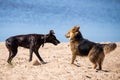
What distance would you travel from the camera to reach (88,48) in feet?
43.9

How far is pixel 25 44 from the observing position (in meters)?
16.6

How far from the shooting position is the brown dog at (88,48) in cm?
1329

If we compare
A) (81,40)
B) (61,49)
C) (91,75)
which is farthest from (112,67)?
(61,49)

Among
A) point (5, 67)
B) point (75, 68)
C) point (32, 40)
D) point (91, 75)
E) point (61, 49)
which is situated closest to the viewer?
point (91, 75)

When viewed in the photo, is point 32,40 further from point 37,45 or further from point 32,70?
point 32,70

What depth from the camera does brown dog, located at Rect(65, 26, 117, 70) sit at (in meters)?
13.3

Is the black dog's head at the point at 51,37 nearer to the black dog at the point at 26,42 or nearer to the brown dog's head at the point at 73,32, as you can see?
the black dog at the point at 26,42

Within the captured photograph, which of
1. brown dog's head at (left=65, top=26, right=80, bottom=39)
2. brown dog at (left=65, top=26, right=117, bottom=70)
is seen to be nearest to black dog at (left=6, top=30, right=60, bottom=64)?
brown dog's head at (left=65, top=26, right=80, bottom=39)

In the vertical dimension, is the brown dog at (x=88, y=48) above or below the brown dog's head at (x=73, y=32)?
below

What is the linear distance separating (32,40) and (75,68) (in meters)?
3.99

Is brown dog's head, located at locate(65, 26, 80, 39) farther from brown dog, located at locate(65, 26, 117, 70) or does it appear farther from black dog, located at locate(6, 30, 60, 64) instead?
black dog, located at locate(6, 30, 60, 64)

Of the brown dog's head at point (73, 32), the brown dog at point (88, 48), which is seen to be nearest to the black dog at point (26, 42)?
the brown dog's head at point (73, 32)

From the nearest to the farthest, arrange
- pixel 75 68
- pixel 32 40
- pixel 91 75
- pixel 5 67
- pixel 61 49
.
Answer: pixel 91 75
pixel 75 68
pixel 5 67
pixel 32 40
pixel 61 49

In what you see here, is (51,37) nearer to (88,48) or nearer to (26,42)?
(26,42)
